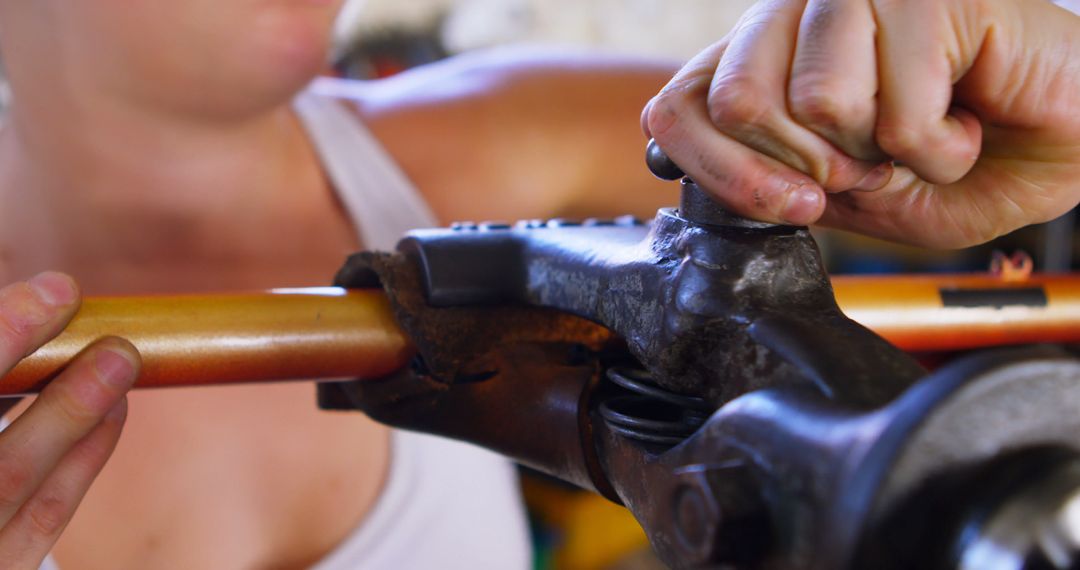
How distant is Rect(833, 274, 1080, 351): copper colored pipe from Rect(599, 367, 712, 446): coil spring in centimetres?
16

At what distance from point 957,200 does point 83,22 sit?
1.98ft

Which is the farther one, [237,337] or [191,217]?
[191,217]

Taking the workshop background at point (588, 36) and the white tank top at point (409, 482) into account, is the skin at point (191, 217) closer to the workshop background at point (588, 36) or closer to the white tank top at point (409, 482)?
the white tank top at point (409, 482)

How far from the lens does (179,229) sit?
768mm

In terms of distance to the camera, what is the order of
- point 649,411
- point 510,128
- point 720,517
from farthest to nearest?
point 510,128 < point 649,411 < point 720,517

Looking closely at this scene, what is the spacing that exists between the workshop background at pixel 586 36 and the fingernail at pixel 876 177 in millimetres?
1041

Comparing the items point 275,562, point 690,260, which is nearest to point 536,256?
point 690,260

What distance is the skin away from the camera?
2.16 ft

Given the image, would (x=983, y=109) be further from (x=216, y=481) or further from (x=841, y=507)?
(x=216, y=481)

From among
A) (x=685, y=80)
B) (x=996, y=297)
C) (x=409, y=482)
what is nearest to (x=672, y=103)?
(x=685, y=80)

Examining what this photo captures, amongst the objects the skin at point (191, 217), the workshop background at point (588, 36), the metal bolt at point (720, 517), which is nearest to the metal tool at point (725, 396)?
the metal bolt at point (720, 517)

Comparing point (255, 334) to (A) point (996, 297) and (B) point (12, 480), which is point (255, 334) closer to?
(B) point (12, 480)

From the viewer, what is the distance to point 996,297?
1.55ft

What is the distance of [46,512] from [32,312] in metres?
0.11
